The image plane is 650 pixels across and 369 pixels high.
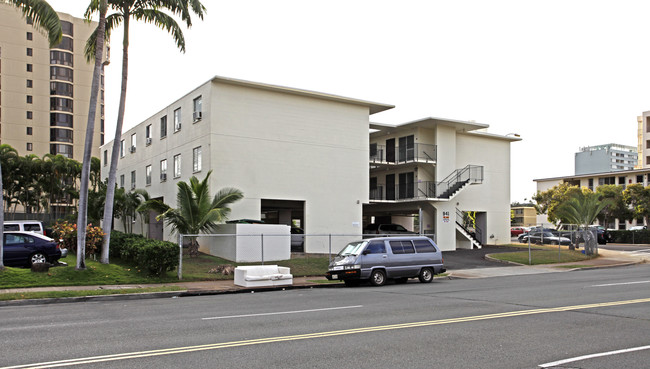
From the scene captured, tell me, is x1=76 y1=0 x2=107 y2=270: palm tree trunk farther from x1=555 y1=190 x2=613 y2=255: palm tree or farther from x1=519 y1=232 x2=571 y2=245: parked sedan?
x1=519 y1=232 x2=571 y2=245: parked sedan

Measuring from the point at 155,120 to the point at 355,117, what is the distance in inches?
563

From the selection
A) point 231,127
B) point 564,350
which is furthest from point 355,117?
point 564,350

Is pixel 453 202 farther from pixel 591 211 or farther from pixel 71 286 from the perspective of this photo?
pixel 71 286

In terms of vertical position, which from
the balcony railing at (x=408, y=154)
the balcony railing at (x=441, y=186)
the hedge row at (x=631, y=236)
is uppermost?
the balcony railing at (x=408, y=154)

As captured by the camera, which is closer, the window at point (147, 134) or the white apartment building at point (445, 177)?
the white apartment building at point (445, 177)

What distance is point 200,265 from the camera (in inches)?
891

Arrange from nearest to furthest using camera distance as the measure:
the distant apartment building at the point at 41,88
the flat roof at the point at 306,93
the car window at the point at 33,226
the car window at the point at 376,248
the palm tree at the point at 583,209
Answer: the car window at the point at 376,248
the car window at the point at 33,226
the flat roof at the point at 306,93
the palm tree at the point at 583,209
the distant apartment building at the point at 41,88

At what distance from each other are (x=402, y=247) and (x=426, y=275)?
4.85 feet

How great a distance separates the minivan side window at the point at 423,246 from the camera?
19.7m

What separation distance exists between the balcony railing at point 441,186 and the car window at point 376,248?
18.3 meters

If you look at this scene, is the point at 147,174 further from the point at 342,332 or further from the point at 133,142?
the point at 342,332

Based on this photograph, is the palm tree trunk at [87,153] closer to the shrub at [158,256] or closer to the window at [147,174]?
the shrub at [158,256]

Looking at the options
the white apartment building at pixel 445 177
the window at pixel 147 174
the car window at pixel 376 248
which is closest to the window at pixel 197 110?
the window at pixel 147 174

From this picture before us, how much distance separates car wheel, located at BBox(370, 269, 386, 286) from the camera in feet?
60.4
